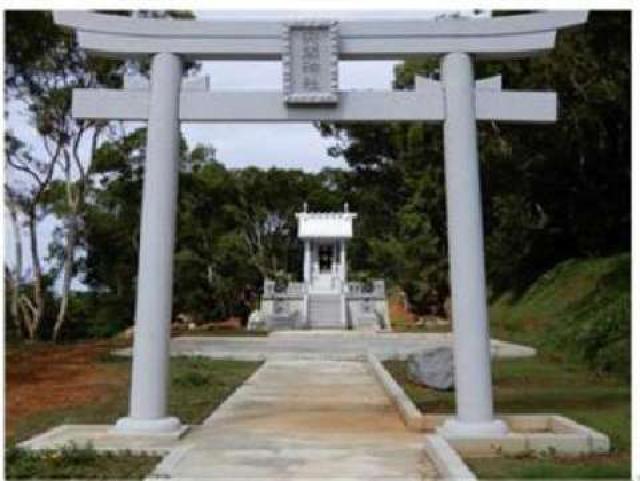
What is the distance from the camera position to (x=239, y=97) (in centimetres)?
981

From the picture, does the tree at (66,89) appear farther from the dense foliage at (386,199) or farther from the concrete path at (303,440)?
the concrete path at (303,440)

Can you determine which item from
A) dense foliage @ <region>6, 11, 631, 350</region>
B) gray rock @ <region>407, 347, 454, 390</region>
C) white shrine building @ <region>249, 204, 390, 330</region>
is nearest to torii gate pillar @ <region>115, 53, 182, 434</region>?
gray rock @ <region>407, 347, 454, 390</region>

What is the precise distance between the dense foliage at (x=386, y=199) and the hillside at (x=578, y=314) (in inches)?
64.7

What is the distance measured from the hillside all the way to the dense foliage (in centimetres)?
164

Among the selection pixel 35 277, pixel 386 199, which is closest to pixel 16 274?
pixel 35 277

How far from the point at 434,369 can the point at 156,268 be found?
6.11 meters

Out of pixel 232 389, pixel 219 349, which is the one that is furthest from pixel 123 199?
pixel 232 389

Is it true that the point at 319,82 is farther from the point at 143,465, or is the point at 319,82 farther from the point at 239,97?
the point at 143,465

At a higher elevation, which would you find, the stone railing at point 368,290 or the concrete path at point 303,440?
the stone railing at point 368,290

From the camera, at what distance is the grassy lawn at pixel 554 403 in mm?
7977

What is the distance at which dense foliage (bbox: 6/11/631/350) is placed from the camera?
2247 centimetres

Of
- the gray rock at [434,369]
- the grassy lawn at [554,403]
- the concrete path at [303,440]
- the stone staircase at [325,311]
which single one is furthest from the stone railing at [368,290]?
the concrete path at [303,440]

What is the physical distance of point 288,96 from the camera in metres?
9.75

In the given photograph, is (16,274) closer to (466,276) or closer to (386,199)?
(386,199)
